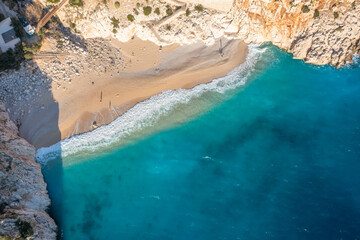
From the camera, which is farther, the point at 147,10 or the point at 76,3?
the point at 147,10

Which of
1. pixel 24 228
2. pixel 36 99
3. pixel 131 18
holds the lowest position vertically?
pixel 24 228

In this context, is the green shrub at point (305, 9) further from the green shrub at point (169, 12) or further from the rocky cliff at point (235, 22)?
the green shrub at point (169, 12)

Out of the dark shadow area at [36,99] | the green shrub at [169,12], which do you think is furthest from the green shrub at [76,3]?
the green shrub at [169,12]

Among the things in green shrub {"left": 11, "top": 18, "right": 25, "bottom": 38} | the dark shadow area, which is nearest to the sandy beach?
the dark shadow area

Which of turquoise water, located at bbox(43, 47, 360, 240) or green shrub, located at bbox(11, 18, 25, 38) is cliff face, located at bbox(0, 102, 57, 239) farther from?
green shrub, located at bbox(11, 18, 25, 38)

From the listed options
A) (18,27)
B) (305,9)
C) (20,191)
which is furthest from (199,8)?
(20,191)

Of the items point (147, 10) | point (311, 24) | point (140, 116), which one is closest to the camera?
point (140, 116)

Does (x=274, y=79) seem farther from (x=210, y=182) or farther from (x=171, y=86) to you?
(x=210, y=182)

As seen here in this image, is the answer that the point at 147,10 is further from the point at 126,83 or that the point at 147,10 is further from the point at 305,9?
the point at 305,9
